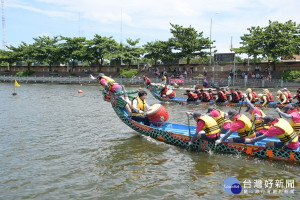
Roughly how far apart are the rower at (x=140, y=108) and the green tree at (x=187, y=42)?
1610 inches

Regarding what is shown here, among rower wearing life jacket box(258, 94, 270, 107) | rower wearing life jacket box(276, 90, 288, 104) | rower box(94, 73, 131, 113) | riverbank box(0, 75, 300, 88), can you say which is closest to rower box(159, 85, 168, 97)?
riverbank box(0, 75, 300, 88)

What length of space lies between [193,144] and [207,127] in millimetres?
1201

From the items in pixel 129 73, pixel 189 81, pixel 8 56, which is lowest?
pixel 189 81

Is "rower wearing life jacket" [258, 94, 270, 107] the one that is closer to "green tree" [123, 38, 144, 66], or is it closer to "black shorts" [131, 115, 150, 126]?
"black shorts" [131, 115, 150, 126]

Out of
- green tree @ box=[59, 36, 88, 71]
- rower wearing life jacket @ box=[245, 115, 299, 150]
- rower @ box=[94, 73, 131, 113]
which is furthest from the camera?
green tree @ box=[59, 36, 88, 71]

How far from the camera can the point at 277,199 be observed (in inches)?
311

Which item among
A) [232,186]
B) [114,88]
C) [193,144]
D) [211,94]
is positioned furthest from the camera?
[211,94]

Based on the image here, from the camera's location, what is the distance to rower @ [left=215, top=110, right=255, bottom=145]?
10.2 metres

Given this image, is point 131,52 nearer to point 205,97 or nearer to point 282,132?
point 205,97

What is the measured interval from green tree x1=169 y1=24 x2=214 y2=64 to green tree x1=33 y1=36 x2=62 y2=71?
26.1 metres

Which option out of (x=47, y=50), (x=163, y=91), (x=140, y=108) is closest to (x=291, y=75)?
(x=163, y=91)

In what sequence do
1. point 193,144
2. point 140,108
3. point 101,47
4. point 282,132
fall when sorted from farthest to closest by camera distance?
point 101,47
point 140,108
point 193,144
point 282,132

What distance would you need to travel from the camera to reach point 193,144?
11.6 m

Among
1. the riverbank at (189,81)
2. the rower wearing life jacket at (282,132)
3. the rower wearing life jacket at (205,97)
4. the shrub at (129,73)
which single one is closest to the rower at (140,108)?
the rower wearing life jacket at (282,132)
